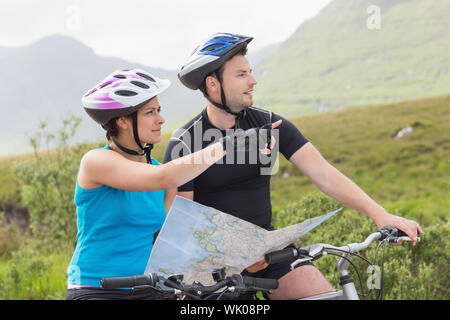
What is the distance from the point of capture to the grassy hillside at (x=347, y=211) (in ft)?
21.9

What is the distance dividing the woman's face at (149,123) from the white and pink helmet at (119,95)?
0.06 m

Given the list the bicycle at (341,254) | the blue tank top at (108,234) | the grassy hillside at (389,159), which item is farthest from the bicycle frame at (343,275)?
the grassy hillside at (389,159)

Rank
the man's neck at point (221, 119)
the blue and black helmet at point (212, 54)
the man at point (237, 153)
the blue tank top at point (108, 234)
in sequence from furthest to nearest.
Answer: the man's neck at point (221, 119) < the blue and black helmet at point (212, 54) < the man at point (237, 153) < the blue tank top at point (108, 234)

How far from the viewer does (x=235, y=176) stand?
149 inches

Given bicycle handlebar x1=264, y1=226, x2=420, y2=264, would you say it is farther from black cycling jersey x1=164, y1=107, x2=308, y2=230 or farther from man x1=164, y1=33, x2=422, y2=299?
black cycling jersey x1=164, y1=107, x2=308, y2=230

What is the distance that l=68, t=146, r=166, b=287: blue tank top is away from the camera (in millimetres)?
3057

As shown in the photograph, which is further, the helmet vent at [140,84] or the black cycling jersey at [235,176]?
the black cycling jersey at [235,176]

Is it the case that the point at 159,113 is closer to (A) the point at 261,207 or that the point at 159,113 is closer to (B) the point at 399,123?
(A) the point at 261,207

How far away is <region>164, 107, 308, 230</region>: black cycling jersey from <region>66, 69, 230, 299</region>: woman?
447mm

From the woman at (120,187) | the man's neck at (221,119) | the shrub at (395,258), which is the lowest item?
the shrub at (395,258)

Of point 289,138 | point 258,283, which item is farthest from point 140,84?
point 258,283

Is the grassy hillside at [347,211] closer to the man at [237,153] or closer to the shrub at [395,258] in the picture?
the shrub at [395,258]

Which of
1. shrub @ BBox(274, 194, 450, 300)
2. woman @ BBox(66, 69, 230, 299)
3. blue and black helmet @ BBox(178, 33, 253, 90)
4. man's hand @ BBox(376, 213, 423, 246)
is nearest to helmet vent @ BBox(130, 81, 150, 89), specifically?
woman @ BBox(66, 69, 230, 299)
